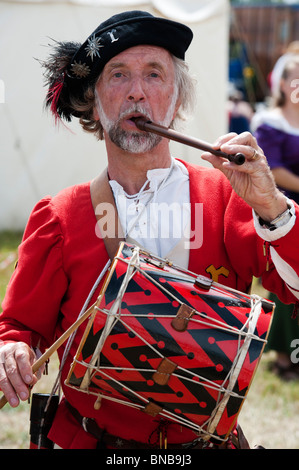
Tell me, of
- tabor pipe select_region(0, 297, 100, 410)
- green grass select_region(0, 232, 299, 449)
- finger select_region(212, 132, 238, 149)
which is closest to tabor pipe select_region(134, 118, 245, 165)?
finger select_region(212, 132, 238, 149)

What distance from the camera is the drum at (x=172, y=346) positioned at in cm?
172

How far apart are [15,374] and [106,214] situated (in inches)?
22.5

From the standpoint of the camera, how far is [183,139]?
69.3 inches

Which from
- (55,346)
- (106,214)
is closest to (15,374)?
(55,346)

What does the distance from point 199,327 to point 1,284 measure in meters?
4.57

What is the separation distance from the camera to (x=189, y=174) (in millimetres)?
2145

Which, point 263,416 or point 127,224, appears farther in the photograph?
point 263,416

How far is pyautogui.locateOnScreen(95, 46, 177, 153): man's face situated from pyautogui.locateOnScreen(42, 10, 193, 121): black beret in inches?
1.3

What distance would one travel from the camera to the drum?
5.64 ft

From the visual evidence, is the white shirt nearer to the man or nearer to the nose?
the man

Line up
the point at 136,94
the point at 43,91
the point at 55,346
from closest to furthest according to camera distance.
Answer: the point at 55,346 → the point at 136,94 → the point at 43,91

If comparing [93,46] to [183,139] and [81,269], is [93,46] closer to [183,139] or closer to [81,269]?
[183,139]

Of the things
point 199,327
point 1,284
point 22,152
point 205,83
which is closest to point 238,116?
point 205,83

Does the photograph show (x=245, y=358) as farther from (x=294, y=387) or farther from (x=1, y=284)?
(x=1, y=284)
